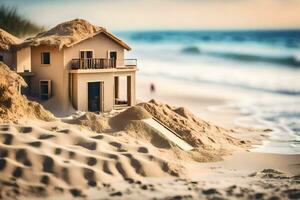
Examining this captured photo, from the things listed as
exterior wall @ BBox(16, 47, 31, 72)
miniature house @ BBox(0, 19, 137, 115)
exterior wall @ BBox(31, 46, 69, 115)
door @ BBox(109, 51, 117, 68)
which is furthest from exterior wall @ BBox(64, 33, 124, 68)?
exterior wall @ BBox(16, 47, 31, 72)

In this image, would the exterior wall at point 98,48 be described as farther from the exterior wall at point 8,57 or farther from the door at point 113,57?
the exterior wall at point 8,57

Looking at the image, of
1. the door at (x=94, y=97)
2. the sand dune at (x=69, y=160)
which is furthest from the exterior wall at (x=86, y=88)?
the sand dune at (x=69, y=160)

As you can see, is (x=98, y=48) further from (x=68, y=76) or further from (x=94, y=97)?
(x=94, y=97)

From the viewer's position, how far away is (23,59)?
26625 mm

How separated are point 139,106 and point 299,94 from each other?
937 inches

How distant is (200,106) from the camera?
122 feet

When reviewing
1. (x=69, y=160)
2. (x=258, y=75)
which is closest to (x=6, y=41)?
(x=69, y=160)

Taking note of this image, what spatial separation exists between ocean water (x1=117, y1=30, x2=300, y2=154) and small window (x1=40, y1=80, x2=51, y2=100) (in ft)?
28.3

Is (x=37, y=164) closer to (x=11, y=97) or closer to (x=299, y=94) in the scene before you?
(x=11, y=97)

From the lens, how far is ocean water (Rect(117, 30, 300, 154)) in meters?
30.4

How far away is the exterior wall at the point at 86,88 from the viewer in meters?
24.7

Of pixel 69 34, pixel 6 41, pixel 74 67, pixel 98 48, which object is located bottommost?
pixel 74 67

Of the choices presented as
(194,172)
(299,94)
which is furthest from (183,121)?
(299,94)

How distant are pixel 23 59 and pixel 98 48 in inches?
135
